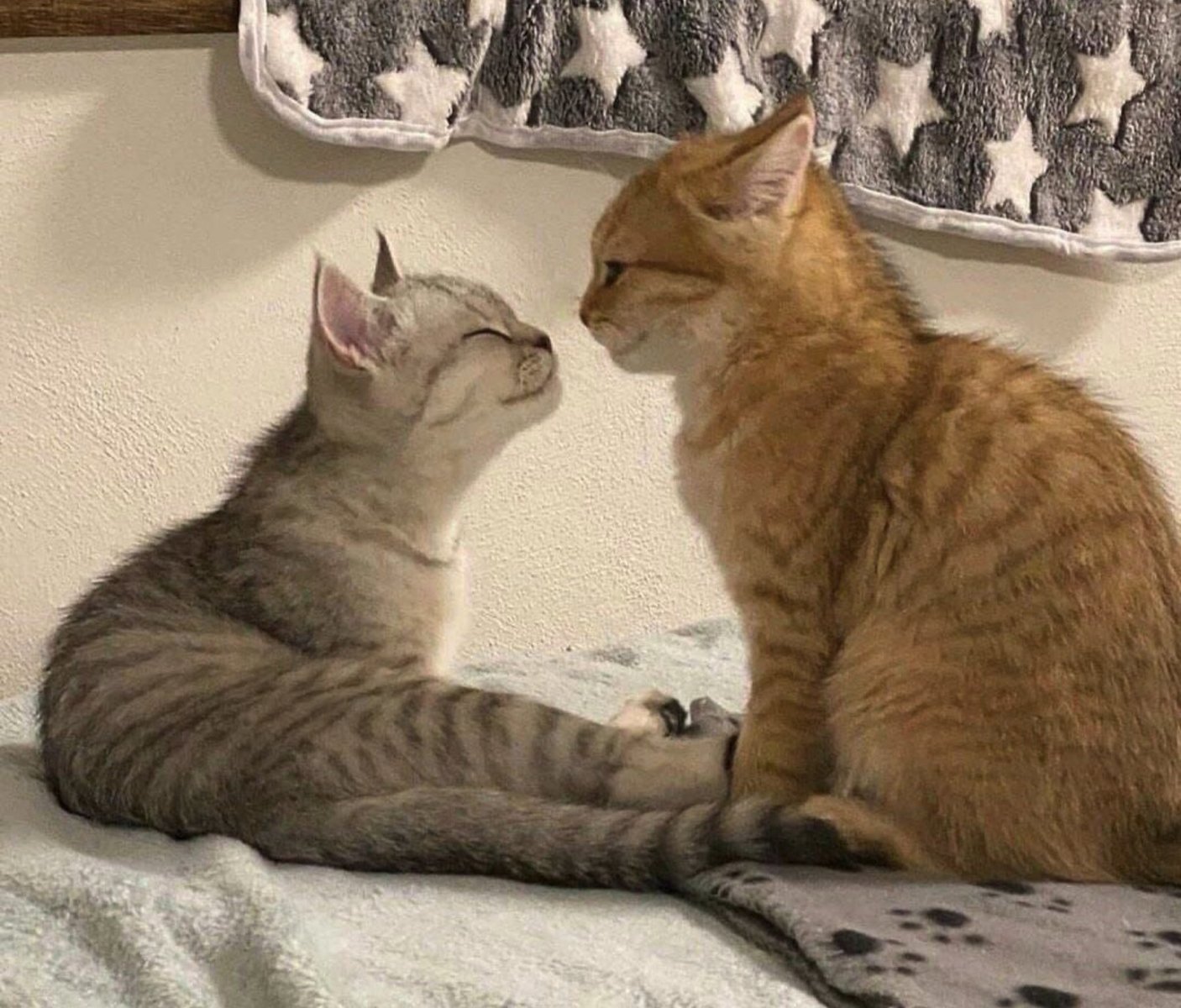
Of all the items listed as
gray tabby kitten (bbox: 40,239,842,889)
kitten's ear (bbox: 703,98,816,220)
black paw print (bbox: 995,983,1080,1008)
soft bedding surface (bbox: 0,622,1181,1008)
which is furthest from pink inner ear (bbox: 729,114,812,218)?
black paw print (bbox: 995,983,1080,1008)

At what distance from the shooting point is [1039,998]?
1.05 meters

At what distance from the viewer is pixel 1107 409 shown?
140cm

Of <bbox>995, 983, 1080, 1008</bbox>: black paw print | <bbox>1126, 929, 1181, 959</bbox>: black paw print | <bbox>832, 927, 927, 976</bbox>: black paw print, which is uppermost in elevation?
<bbox>1126, 929, 1181, 959</bbox>: black paw print

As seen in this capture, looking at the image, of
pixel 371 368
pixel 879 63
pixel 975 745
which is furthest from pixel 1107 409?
pixel 879 63

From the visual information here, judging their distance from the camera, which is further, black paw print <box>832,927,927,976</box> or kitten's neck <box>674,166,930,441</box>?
kitten's neck <box>674,166,930,441</box>

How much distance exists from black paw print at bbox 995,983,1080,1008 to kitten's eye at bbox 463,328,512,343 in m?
0.81

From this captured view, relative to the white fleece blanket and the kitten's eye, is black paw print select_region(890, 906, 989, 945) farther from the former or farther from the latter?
the kitten's eye

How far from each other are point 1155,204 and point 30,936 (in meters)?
1.75

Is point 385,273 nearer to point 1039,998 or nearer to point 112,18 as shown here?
point 112,18

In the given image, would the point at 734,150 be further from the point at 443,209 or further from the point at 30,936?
the point at 30,936

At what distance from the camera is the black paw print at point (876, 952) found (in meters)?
1.07

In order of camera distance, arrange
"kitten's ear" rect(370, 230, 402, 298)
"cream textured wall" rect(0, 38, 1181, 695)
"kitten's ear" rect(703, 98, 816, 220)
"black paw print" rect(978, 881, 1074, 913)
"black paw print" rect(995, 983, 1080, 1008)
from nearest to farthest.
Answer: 1. "black paw print" rect(995, 983, 1080, 1008)
2. "black paw print" rect(978, 881, 1074, 913)
3. "kitten's ear" rect(703, 98, 816, 220)
4. "kitten's ear" rect(370, 230, 402, 298)
5. "cream textured wall" rect(0, 38, 1181, 695)

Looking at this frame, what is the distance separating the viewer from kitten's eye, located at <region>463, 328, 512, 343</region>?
1.58 meters

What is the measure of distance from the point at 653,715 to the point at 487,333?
16.3 inches
